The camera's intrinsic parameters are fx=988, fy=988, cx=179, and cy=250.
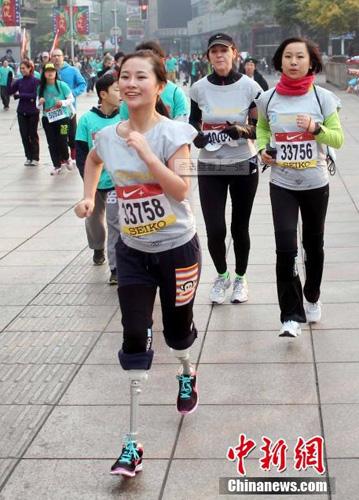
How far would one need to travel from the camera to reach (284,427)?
4.79 meters

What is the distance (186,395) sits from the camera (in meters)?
5.01

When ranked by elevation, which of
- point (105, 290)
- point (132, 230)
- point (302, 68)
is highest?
point (302, 68)

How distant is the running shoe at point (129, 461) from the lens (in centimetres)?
427

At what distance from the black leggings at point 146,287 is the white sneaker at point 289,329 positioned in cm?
155

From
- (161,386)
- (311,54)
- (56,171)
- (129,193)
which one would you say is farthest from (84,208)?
(56,171)

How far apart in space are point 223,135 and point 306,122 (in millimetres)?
1183

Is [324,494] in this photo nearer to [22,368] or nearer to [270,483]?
[270,483]

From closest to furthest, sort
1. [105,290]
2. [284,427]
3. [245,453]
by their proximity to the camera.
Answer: [245,453] < [284,427] < [105,290]

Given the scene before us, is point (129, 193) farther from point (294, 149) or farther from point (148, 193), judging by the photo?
point (294, 149)

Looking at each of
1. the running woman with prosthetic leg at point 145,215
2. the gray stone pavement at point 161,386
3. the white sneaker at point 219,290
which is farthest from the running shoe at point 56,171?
the running woman with prosthetic leg at point 145,215

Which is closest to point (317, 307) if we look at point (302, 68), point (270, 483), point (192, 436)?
point (302, 68)

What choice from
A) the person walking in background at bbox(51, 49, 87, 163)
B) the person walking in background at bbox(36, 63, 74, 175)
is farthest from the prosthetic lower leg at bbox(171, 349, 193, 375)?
the person walking in background at bbox(51, 49, 87, 163)

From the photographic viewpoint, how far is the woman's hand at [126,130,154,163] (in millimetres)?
4199

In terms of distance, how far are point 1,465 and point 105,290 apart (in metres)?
3.48
